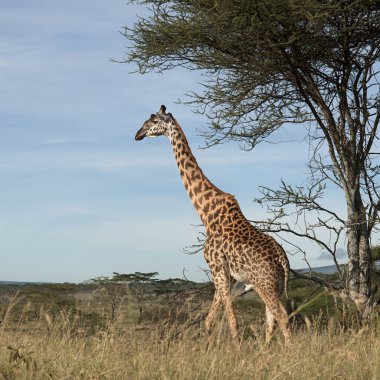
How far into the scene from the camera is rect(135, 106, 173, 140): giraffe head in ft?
36.5

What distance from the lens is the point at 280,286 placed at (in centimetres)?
923

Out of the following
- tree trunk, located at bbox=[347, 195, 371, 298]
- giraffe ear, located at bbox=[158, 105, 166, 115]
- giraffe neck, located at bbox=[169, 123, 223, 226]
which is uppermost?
giraffe ear, located at bbox=[158, 105, 166, 115]

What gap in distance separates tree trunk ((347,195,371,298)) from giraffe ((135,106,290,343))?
4191mm

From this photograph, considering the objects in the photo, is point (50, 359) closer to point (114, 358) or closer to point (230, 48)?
point (114, 358)

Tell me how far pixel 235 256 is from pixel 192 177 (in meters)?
1.87

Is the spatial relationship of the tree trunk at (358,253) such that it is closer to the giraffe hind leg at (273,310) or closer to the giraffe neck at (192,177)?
the giraffe neck at (192,177)

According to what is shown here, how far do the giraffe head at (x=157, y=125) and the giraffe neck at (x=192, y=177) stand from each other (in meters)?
0.12

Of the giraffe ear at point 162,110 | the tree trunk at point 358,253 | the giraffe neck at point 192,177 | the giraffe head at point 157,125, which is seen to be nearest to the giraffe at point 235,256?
the giraffe neck at point 192,177

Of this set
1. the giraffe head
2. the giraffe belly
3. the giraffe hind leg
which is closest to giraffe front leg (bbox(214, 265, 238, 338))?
the giraffe belly

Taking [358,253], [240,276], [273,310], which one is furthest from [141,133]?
[358,253]

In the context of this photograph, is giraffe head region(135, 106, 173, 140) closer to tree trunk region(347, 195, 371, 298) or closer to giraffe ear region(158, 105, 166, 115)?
giraffe ear region(158, 105, 166, 115)

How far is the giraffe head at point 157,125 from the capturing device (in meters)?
11.1

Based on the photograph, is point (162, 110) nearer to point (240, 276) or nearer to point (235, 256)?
point (235, 256)

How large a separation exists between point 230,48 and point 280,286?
593 centimetres
